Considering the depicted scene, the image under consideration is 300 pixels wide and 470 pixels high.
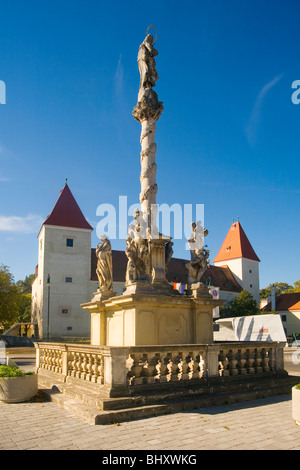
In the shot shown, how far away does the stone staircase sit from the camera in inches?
253

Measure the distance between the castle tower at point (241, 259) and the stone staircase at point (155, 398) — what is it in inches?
2628

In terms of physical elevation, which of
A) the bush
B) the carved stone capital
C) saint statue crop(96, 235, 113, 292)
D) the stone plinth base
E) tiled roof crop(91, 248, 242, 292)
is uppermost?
the carved stone capital

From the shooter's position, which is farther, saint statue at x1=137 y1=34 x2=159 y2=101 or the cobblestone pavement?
saint statue at x1=137 y1=34 x2=159 y2=101

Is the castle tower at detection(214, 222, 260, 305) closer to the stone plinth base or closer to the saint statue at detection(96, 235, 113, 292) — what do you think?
the saint statue at detection(96, 235, 113, 292)

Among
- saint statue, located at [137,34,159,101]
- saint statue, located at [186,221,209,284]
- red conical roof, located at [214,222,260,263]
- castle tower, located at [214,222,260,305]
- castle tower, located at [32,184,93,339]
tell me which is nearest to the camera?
saint statue, located at [186,221,209,284]

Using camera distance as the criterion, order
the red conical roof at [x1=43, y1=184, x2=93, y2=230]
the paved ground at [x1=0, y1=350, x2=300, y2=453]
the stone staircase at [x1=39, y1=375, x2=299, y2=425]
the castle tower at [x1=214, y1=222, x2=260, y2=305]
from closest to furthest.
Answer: the paved ground at [x1=0, y1=350, x2=300, y2=453] → the stone staircase at [x1=39, y1=375, x2=299, y2=425] → the red conical roof at [x1=43, y1=184, x2=93, y2=230] → the castle tower at [x1=214, y1=222, x2=260, y2=305]

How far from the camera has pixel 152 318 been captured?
32.2ft

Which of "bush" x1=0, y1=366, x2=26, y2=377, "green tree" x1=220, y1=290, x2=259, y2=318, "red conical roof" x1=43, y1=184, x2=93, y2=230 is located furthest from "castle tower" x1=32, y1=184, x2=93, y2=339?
"bush" x1=0, y1=366, x2=26, y2=377

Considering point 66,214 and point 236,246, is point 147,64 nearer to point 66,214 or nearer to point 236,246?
point 66,214

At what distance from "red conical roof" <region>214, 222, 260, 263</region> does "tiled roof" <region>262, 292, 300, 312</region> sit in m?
8.77

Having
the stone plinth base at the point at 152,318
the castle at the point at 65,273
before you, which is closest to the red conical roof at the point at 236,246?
the castle at the point at 65,273
